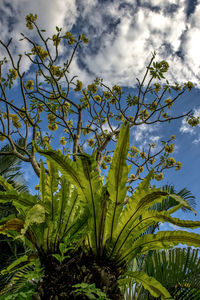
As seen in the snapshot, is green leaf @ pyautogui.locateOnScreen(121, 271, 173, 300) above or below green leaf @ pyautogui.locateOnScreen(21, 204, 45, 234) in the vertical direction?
below

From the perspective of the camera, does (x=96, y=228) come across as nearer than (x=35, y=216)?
No

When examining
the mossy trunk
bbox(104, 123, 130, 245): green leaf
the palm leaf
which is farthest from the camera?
the palm leaf

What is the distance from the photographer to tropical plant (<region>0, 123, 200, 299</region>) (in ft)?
3.30

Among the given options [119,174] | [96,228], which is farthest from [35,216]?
[119,174]

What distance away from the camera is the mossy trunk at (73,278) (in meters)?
0.91

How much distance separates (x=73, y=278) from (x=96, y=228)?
266 millimetres

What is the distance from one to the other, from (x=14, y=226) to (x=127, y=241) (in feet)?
2.23

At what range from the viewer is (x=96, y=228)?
1.12 metres

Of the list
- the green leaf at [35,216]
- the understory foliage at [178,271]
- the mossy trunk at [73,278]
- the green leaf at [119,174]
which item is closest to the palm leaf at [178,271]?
the understory foliage at [178,271]

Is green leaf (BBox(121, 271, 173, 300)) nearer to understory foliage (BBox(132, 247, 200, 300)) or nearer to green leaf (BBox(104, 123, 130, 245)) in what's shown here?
green leaf (BBox(104, 123, 130, 245))

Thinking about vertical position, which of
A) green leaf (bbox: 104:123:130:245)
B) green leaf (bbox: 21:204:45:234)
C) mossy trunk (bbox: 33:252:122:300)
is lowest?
mossy trunk (bbox: 33:252:122:300)

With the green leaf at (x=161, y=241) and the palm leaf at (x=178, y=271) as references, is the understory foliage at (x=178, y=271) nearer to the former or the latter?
the palm leaf at (x=178, y=271)

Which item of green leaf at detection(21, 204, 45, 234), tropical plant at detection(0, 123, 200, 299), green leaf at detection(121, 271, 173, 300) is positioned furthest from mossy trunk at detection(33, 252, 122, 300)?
green leaf at detection(21, 204, 45, 234)

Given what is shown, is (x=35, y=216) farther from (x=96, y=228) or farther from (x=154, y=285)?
(x=154, y=285)
